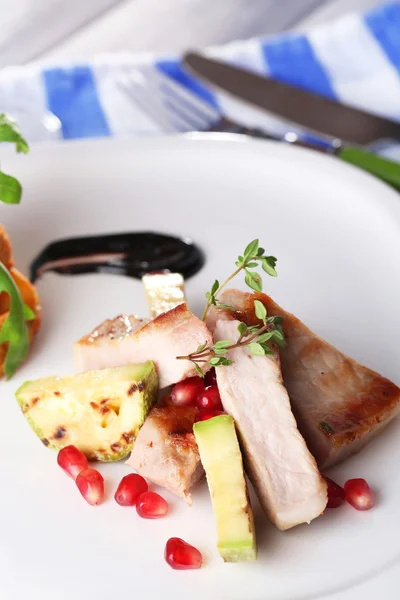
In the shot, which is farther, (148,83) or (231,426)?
(148,83)

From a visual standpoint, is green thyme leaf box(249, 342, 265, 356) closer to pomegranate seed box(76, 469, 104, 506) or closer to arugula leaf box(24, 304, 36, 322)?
pomegranate seed box(76, 469, 104, 506)

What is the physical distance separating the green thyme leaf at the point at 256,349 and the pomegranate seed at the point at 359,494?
466 mm

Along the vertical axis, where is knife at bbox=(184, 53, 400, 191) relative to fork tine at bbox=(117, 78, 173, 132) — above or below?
above

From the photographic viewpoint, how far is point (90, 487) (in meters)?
2.39

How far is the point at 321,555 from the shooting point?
2176mm

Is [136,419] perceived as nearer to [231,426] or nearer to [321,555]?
[231,426]

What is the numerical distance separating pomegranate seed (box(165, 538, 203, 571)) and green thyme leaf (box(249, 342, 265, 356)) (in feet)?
1.94

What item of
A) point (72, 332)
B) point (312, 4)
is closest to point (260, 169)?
point (72, 332)

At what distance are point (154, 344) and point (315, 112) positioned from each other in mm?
2456

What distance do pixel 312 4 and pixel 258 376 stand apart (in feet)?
16.3

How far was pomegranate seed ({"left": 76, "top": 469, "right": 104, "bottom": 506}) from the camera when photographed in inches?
94.2

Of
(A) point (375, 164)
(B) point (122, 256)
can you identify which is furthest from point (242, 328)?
(A) point (375, 164)

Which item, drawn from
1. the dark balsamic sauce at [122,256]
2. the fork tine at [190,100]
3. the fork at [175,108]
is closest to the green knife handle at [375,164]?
the fork at [175,108]

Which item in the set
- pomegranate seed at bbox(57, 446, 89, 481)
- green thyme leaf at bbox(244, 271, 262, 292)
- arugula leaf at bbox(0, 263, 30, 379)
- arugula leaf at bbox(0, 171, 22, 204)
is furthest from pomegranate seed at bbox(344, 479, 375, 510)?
arugula leaf at bbox(0, 171, 22, 204)
